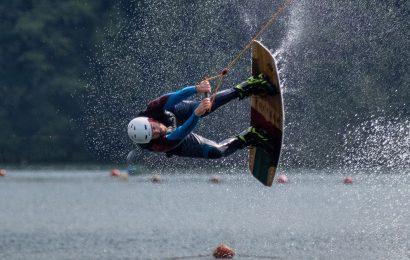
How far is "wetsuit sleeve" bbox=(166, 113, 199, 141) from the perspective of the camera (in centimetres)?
1168

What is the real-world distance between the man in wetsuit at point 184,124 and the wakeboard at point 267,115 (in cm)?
10

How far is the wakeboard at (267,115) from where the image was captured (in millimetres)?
12219

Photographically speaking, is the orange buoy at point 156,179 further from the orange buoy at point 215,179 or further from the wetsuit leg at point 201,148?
the wetsuit leg at point 201,148

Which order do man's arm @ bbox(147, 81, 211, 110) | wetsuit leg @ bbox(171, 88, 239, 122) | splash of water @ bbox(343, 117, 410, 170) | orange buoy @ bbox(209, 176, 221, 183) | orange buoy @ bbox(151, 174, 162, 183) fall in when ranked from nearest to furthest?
man's arm @ bbox(147, 81, 211, 110) → wetsuit leg @ bbox(171, 88, 239, 122) → orange buoy @ bbox(209, 176, 221, 183) → orange buoy @ bbox(151, 174, 162, 183) → splash of water @ bbox(343, 117, 410, 170)

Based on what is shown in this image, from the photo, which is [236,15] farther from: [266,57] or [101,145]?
[266,57]

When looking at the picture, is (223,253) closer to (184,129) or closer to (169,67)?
(184,129)

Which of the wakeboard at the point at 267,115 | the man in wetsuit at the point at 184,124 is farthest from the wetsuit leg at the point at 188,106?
the wakeboard at the point at 267,115

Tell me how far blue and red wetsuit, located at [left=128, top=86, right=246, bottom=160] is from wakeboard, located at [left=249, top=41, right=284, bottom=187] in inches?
13.9

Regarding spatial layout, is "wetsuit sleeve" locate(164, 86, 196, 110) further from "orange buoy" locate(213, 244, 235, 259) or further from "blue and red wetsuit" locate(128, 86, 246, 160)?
"orange buoy" locate(213, 244, 235, 259)

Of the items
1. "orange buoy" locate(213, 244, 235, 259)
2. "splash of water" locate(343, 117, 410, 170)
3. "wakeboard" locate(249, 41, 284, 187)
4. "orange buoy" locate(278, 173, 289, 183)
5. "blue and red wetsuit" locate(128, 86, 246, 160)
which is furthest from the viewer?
"splash of water" locate(343, 117, 410, 170)

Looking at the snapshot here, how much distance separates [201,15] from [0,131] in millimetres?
7840

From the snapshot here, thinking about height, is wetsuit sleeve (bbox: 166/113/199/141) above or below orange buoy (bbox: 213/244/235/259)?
above

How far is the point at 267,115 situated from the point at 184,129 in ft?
3.75

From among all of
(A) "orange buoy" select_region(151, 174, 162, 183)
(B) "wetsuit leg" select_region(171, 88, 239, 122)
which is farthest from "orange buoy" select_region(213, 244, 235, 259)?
(A) "orange buoy" select_region(151, 174, 162, 183)
